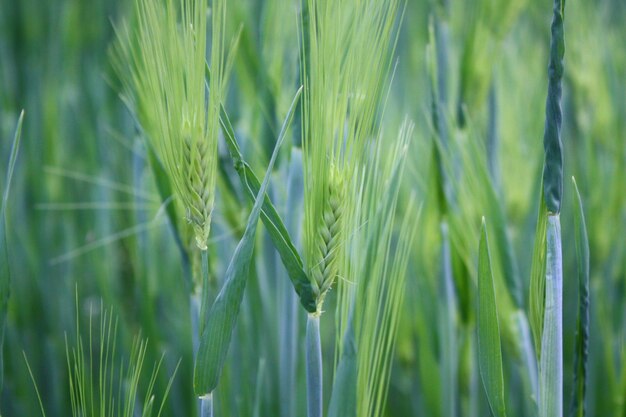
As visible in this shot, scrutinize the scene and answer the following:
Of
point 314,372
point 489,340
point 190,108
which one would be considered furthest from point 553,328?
point 190,108

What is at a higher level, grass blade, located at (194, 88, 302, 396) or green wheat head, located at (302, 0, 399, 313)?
green wheat head, located at (302, 0, 399, 313)

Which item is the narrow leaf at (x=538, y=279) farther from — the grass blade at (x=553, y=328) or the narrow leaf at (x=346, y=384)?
the narrow leaf at (x=346, y=384)

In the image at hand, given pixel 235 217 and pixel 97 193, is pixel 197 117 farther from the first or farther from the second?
pixel 97 193

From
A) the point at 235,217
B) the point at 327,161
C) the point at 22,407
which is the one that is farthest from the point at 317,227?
the point at 22,407

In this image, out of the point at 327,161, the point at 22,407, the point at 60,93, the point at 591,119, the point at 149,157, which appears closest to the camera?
the point at 327,161

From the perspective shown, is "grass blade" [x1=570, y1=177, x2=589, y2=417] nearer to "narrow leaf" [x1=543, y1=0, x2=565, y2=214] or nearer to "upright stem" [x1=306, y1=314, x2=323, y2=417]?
"narrow leaf" [x1=543, y1=0, x2=565, y2=214]

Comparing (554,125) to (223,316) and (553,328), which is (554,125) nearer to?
(553,328)

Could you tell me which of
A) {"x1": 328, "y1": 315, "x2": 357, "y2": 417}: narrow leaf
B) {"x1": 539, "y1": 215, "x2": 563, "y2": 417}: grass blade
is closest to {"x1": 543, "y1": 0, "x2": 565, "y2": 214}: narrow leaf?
{"x1": 539, "y1": 215, "x2": 563, "y2": 417}: grass blade

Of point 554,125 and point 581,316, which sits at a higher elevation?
point 554,125
